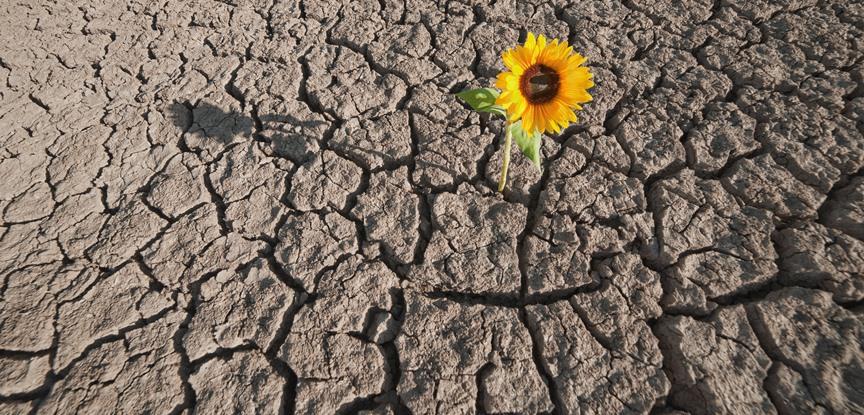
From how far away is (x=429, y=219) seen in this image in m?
2.01

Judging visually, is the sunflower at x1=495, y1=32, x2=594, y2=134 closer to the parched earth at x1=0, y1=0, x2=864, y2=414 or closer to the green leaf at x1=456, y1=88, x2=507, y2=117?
the green leaf at x1=456, y1=88, x2=507, y2=117

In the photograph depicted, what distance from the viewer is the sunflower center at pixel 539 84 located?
1.58 meters

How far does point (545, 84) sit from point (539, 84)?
23 mm

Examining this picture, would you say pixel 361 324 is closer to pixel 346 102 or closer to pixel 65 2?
pixel 346 102

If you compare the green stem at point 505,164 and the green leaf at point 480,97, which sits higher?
the green leaf at point 480,97

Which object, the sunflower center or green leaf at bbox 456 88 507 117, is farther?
green leaf at bbox 456 88 507 117

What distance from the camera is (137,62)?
270 cm

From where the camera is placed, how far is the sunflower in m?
1.57

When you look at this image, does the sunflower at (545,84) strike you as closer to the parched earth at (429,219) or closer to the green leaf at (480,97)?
the green leaf at (480,97)

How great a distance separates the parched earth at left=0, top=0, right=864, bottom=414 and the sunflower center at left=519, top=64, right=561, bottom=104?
0.57 meters

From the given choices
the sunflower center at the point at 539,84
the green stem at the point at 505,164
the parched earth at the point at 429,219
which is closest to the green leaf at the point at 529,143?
the green stem at the point at 505,164

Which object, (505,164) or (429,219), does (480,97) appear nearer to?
(505,164)

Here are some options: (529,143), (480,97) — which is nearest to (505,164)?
(529,143)

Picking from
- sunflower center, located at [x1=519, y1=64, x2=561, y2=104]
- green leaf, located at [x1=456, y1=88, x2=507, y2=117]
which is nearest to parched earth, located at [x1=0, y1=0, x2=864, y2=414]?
green leaf, located at [x1=456, y1=88, x2=507, y2=117]
